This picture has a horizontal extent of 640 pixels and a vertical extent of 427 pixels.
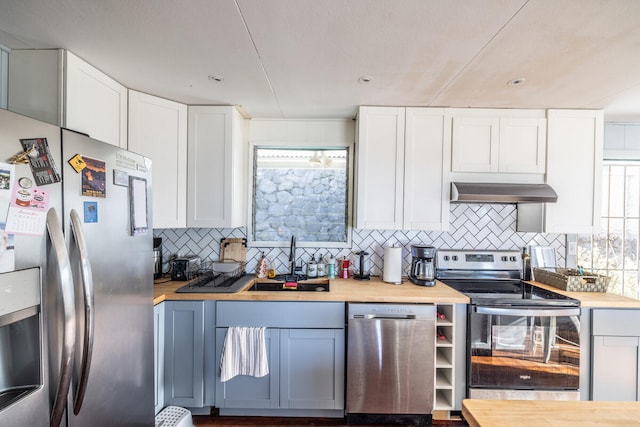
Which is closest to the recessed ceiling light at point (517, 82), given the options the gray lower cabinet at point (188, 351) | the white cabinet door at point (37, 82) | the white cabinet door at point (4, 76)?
the gray lower cabinet at point (188, 351)

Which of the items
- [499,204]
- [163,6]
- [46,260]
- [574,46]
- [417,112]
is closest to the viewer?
[46,260]

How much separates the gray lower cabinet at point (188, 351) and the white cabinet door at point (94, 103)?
3.89 feet

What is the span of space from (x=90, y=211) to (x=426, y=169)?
212cm

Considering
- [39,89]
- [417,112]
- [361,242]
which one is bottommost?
[361,242]

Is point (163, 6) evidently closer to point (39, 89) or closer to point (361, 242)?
point (39, 89)

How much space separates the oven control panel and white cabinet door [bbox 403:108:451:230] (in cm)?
35

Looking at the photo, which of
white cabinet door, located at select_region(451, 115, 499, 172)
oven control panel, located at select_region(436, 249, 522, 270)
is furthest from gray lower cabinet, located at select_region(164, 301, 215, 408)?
white cabinet door, located at select_region(451, 115, 499, 172)

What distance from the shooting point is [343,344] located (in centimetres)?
193

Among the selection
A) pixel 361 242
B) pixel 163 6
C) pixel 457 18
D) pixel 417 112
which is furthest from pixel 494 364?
pixel 163 6

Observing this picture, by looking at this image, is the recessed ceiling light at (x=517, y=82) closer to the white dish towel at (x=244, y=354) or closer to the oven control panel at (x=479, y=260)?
the oven control panel at (x=479, y=260)

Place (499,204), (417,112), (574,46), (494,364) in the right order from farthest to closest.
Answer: (499,204), (417,112), (494,364), (574,46)

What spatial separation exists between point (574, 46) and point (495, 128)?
86 centimetres

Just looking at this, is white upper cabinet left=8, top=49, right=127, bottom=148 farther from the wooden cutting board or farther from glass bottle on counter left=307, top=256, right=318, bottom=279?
glass bottle on counter left=307, top=256, right=318, bottom=279


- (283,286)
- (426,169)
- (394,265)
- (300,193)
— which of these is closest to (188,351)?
(283,286)
